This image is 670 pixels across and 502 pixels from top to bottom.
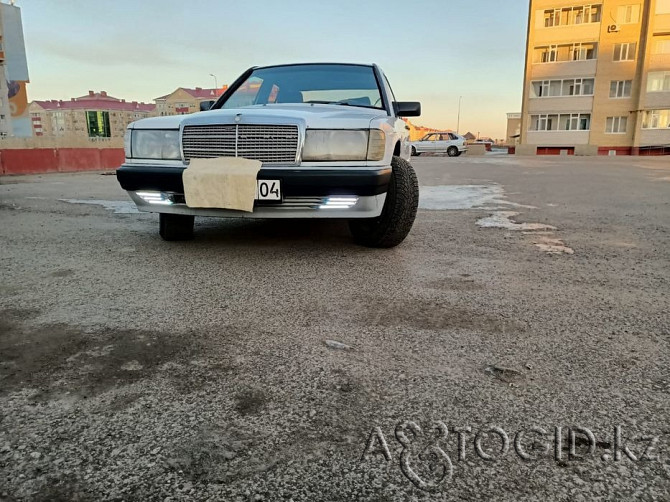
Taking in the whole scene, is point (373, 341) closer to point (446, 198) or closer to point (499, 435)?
point (499, 435)

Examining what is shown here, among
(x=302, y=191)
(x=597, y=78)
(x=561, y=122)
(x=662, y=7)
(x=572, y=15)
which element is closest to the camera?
(x=302, y=191)

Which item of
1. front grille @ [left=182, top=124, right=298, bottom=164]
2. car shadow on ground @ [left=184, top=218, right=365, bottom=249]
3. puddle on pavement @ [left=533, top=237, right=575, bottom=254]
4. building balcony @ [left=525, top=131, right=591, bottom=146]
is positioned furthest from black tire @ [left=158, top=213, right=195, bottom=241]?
building balcony @ [left=525, top=131, right=591, bottom=146]

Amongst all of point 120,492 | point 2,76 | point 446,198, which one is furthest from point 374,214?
point 2,76

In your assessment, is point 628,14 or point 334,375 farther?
point 628,14

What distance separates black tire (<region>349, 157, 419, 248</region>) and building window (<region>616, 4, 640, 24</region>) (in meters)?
40.5

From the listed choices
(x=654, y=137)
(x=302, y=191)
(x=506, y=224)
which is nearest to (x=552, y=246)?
(x=506, y=224)

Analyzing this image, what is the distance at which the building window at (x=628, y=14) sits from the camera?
113 feet

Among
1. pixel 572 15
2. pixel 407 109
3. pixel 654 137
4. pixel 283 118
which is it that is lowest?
pixel 283 118

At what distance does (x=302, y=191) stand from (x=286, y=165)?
21 centimetres

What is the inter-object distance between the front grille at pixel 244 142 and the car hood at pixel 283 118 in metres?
0.04

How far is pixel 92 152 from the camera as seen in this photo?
667 inches

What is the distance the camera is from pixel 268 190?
3.13 m

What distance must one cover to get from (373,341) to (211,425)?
2.57 feet

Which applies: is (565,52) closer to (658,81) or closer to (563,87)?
(563,87)
